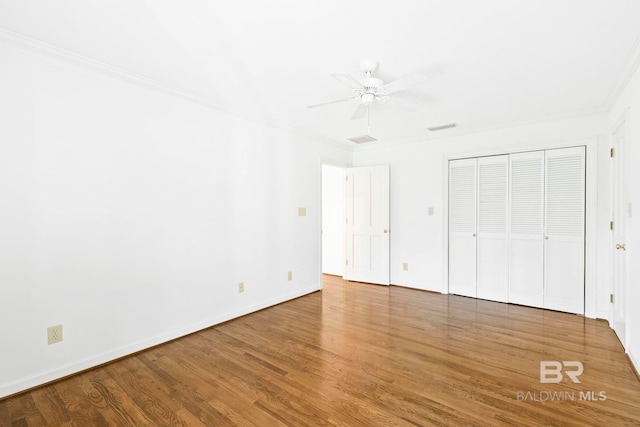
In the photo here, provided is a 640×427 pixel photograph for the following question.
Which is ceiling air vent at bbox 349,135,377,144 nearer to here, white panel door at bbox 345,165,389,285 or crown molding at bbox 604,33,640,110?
white panel door at bbox 345,165,389,285

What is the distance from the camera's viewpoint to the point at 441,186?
4824 millimetres

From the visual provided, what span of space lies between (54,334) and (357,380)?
2344mm

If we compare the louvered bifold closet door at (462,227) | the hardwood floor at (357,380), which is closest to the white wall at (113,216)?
the hardwood floor at (357,380)

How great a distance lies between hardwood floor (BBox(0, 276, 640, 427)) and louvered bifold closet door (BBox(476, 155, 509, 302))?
2.75ft

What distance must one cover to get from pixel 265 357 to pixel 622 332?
3.54 metres

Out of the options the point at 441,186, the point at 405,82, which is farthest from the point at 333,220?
the point at 405,82

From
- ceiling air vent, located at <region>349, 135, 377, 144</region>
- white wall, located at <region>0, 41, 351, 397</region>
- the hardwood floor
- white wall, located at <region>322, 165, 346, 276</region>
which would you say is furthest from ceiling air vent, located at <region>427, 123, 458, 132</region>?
the hardwood floor

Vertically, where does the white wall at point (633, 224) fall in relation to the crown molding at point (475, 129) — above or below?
below

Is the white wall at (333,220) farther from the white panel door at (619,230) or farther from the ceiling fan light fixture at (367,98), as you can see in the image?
the white panel door at (619,230)

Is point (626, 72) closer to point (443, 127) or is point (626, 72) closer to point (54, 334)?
point (443, 127)

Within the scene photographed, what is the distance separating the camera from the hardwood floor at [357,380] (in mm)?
1971

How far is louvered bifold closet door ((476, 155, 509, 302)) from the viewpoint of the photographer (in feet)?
14.2

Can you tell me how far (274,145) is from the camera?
421 centimetres

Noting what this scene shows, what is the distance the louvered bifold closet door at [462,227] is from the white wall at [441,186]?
12cm
